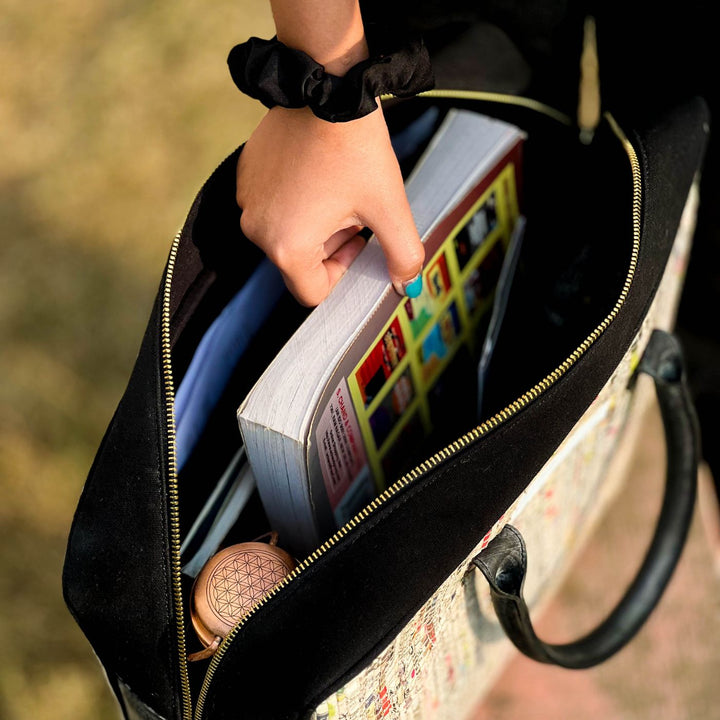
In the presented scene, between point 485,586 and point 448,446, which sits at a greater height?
point 448,446

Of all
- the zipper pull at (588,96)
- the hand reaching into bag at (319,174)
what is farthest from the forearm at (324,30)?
the zipper pull at (588,96)

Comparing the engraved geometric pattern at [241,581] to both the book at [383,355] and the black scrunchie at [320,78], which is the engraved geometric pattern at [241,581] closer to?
the book at [383,355]

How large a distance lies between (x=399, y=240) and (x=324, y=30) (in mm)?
156

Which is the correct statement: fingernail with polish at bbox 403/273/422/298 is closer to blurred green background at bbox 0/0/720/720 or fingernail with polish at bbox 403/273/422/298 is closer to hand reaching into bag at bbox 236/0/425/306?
hand reaching into bag at bbox 236/0/425/306

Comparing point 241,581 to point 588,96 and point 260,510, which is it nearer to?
point 260,510

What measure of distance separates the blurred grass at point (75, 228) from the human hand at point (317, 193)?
2.52ft

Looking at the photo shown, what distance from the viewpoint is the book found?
2.08ft

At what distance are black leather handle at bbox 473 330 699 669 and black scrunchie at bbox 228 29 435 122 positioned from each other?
0.36 m

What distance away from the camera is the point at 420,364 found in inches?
30.8

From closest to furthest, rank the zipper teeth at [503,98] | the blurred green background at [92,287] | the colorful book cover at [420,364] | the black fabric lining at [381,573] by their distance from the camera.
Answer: the black fabric lining at [381,573] → the colorful book cover at [420,364] → the zipper teeth at [503,98] → the blurred green background at [92,287]

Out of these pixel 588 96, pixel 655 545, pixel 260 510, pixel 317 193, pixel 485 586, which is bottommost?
pixel 655 545

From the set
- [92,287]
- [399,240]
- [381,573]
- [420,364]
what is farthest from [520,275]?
[92,287]

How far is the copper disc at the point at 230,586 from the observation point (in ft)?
2.03

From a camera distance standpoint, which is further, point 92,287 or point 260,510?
point 92,287
